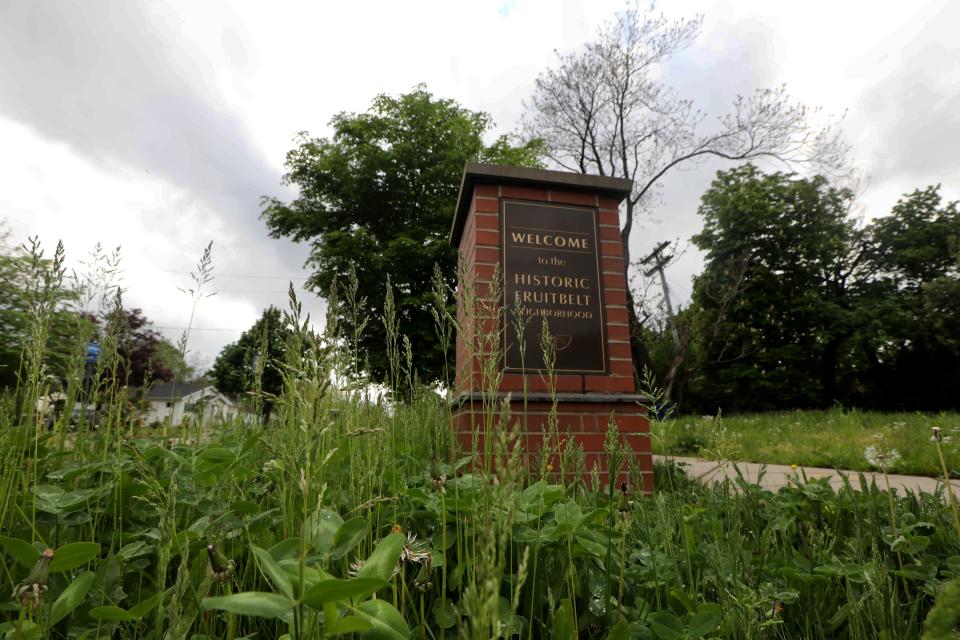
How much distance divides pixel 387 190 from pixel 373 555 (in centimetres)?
1705

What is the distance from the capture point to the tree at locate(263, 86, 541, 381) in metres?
15.2

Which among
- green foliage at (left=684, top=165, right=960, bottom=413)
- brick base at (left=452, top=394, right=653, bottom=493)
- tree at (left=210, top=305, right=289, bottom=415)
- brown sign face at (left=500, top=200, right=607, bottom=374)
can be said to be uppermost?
green foliage at (left=684, top=165, right=960, bottom=413)

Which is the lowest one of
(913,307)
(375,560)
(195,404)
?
(375,560)

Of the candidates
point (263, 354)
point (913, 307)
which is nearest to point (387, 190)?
point (263, 354)

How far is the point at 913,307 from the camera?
18.3 m

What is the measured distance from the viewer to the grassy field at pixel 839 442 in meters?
4.41

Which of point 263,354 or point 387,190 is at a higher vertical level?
point 387,190

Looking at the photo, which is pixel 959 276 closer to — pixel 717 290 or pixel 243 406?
pixel 717 290

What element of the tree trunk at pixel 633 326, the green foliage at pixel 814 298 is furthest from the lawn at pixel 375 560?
the green foliage at pixel 814 298

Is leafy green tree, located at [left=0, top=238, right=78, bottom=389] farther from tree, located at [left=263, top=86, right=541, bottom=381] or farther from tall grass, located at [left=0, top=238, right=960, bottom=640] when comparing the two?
tree, located at [left=263, top=86, right=541, bottom=381]

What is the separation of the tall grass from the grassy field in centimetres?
97

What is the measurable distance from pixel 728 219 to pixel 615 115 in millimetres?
10242

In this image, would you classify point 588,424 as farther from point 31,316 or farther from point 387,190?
point 387,190

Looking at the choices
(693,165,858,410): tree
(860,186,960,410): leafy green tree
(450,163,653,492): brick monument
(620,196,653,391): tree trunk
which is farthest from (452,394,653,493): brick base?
(860,186,960,410): leafy green tree
